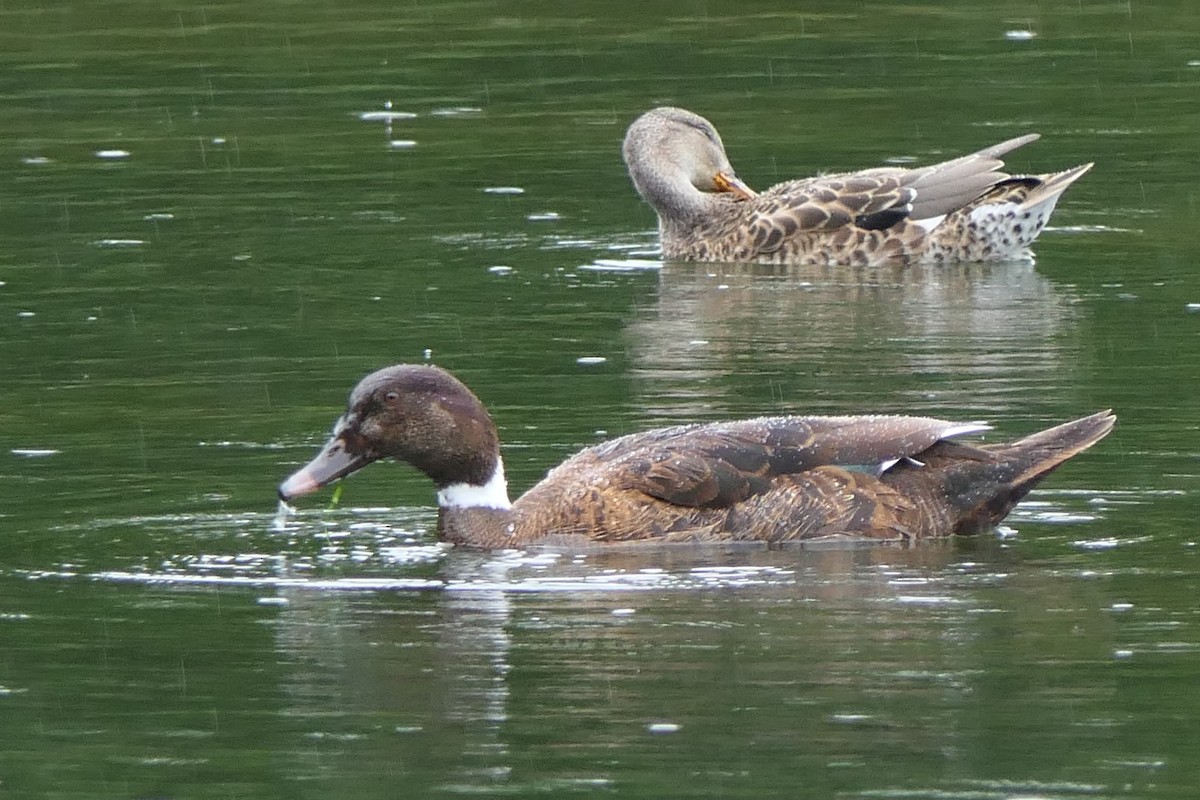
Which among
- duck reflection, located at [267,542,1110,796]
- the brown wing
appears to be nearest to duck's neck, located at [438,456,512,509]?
duck reflection, located at [267,542,1110,796]

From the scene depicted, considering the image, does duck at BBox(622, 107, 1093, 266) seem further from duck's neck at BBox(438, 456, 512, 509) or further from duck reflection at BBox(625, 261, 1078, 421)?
duck's neck at BBox(438, 456, 512, 509)

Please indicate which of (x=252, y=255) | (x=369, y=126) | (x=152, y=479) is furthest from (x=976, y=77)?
(x=152, y=479)

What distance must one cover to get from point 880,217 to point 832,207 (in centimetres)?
29

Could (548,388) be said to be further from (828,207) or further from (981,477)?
(828,207)

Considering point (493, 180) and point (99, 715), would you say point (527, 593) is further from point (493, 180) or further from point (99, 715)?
point (493, 180)

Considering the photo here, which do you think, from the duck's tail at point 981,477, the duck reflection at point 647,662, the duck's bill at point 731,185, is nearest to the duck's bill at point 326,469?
the duck reflection at point 647,662

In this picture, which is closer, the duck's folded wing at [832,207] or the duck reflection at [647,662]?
the duck reflection at [647,662]

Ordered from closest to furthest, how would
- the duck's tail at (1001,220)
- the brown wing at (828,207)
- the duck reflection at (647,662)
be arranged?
the duck reflection at (647,662) < the duck's tail at (1001,220) < the brown wing at (828,207)

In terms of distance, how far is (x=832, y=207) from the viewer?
1777 centimetres

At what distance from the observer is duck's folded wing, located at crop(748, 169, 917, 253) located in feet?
58.2

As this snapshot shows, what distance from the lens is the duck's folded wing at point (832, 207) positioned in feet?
58.2

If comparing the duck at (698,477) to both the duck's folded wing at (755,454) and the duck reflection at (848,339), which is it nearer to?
the duck's folded wing at (755,454)

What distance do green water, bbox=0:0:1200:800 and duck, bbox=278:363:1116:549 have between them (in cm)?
17

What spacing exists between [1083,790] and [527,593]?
2.80 meters
